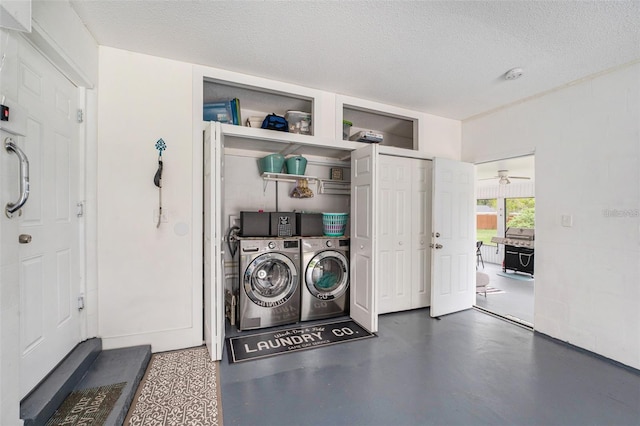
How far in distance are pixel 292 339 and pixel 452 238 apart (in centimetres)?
240

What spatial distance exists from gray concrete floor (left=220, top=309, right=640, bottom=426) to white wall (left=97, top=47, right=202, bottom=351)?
779 millimetres

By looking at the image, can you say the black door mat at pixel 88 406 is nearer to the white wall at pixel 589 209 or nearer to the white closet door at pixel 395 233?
the white closet door at pixel 395 233

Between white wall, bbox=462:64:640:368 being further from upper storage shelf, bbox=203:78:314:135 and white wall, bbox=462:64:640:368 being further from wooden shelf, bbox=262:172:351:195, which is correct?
upper storage shelf, bbox=203:78:314:135

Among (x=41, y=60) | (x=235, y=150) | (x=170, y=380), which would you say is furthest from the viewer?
(x=235, y=150)

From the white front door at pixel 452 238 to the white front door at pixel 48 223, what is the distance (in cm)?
356

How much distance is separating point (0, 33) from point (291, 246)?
8.25ft

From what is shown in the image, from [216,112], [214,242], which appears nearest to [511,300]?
[214,242]

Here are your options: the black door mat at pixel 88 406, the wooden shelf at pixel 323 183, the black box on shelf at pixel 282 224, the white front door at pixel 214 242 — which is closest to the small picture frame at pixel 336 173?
the wooden shelf at pixel 323 183

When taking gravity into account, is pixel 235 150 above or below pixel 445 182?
above

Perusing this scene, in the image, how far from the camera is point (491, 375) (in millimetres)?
2146

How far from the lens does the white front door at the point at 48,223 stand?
153 cm

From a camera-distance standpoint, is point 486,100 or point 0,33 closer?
point 0,33

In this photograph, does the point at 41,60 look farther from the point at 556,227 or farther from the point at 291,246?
the point at 556,227

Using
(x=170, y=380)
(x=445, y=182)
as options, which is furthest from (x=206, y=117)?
(x=445, y=182)
